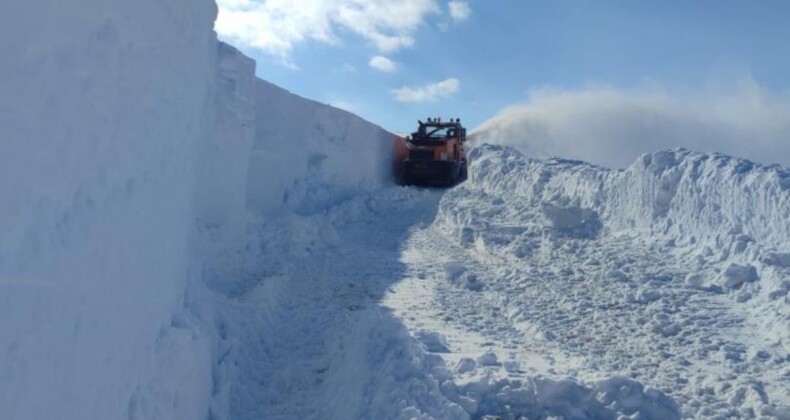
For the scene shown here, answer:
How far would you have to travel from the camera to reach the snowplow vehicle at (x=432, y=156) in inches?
968

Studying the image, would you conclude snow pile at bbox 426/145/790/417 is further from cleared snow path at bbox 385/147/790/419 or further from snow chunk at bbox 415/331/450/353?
snow chunk at bbox 415/331/450/353

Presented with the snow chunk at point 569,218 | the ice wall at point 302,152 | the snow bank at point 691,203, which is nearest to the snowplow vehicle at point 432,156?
the ice wall at point 302,152

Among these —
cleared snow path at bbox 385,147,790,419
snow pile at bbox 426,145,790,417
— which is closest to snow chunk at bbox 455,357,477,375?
cleared snow path at bbox 385,147,790,419

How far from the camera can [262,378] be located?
7477 mm

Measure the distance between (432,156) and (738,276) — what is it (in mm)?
A: 17103

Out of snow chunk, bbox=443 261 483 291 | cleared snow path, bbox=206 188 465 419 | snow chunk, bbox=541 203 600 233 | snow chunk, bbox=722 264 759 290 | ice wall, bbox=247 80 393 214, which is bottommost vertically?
cleared snow path, bbox=206 188 465 419

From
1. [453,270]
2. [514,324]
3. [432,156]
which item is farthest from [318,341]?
[432,156]

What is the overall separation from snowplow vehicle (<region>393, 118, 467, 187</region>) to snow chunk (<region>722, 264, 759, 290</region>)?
54.0 ft

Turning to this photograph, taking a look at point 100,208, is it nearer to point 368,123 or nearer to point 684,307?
point 684,307

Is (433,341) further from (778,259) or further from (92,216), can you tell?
(92,216)

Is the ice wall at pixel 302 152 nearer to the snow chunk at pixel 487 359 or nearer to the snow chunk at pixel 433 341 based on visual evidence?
the snow chunk at pixel 433 341

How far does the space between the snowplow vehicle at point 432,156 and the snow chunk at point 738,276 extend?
16.5m

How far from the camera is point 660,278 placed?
896 centimetres

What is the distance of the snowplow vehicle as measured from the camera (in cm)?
2459
